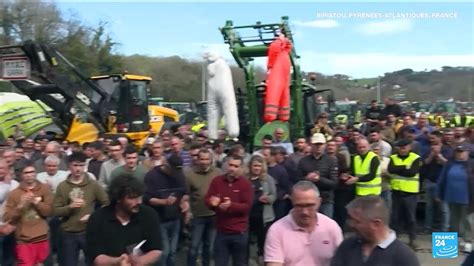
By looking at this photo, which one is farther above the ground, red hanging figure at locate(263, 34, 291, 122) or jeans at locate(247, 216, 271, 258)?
red hanging figure at locate(263, 34, 291, 122)

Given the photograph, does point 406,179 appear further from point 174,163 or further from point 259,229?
point 174,163

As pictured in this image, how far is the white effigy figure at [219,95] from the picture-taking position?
10156mm

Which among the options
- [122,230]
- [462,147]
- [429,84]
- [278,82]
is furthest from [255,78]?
[429,84]

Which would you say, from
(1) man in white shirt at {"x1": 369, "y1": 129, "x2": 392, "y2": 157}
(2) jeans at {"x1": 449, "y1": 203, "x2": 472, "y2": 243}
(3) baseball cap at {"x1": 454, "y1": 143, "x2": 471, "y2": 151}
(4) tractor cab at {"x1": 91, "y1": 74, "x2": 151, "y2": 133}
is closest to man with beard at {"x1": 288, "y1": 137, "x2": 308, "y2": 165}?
(1) man in white shirt at {"x1": 369, "y1": 129, "x2": 392, "y2": 157}

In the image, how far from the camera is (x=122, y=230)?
13.4 feet

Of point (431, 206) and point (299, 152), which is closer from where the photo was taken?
point (299, 152)

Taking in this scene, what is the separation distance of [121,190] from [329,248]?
4.60ft

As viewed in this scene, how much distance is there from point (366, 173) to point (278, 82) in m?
2.41

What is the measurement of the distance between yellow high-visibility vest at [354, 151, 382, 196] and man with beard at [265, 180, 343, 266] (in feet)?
15.0

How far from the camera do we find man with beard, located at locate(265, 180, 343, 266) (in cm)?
395

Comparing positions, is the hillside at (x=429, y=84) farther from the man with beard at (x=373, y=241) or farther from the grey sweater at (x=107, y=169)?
the man with beard at (x=373, y=241)

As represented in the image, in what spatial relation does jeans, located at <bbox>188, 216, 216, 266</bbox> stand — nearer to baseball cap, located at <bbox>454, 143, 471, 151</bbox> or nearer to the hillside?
baseball cap, located at <bbox>454, 143, 471, 151</bbox>

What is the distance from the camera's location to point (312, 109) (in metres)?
14.0

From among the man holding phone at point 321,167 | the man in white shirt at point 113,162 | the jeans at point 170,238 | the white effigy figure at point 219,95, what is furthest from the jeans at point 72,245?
the white effigy figure at point 219,95
